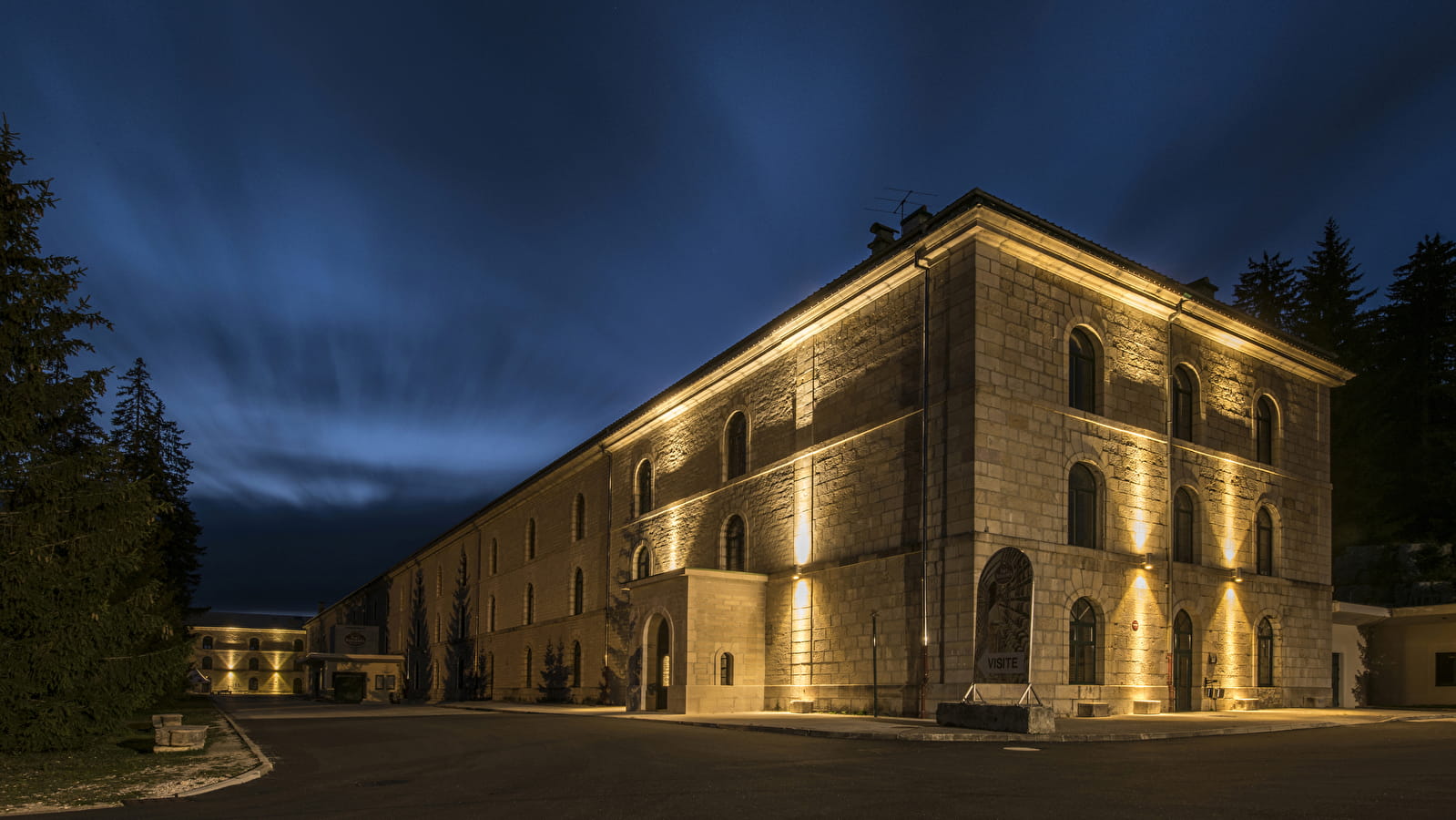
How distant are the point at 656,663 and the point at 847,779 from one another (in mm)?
16983

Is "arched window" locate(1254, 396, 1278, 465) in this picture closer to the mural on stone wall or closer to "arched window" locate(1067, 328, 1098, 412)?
"arched window" locate(1067, 328, 1098, 412)

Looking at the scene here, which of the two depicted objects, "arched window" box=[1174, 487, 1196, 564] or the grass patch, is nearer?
the grass patch

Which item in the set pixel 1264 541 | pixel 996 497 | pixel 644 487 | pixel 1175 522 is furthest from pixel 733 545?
pixel 1264 541

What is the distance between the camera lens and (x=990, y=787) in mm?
8367

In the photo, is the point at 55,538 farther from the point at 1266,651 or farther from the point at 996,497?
the point at 1266,651

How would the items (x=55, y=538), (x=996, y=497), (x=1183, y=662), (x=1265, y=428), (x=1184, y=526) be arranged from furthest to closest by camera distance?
(x=1265, y=428) → (x=1184, y=526) → (x=1183, y=662) → (x=996, y=497) → (x=55, y=538)

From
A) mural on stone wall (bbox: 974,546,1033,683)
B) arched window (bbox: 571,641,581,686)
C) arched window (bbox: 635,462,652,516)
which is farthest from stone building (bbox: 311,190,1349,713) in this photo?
arched window (bbox: 571,641,581,686)

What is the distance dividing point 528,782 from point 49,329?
Answer: 908 centimetres

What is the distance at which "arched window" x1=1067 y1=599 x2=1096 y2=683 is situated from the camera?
18984 mm

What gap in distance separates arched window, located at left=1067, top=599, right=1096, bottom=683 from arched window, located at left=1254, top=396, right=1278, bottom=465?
347 inches

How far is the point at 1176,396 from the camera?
22.8m

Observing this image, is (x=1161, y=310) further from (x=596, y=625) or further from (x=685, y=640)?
(x=596, y=625)

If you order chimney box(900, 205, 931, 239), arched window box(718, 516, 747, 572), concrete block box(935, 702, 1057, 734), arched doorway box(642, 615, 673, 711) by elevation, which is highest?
chimney box(900, 205, 931, 239)

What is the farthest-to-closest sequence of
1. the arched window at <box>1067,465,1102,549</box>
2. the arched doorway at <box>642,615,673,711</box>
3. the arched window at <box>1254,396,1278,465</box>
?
the arched doorway at <box>642,615,673,711</box>, the arched window at <box>1254,396,1278,465</box>, the arched window at <box>1067,465,1102,549</box>
